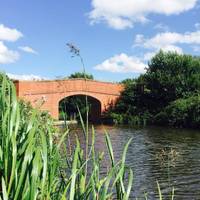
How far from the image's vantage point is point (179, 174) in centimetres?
1454

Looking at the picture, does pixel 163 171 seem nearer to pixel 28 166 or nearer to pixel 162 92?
pixel 28 166

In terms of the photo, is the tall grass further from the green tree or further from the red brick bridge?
the red brick bridge

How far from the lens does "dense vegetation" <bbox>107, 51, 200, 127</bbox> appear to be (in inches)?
1658

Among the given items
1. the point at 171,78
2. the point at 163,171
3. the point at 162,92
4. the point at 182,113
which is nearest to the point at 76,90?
the point at 162,92

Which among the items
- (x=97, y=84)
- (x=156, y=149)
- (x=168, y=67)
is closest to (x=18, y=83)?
(x=97, y=84)

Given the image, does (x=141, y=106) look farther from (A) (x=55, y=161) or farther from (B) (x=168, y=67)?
(A) (x=55, y=161)

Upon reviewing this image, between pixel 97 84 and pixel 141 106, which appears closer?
pixel 141 106

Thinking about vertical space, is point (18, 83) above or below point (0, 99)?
above

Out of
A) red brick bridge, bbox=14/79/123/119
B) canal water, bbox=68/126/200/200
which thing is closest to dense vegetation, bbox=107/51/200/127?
red brick bridge, bbox=14/79/123/119

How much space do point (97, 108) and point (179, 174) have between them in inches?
1487

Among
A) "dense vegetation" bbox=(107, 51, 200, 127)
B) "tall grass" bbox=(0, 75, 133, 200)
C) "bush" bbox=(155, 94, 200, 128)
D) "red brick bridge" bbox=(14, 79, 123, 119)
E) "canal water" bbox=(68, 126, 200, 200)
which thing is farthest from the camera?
"red brick bridge" bbox=(14, 79, 123, 119)

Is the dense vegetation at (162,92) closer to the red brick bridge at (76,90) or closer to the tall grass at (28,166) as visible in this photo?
the red brick bridge at (76,90)

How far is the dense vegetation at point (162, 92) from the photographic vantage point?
42.1m

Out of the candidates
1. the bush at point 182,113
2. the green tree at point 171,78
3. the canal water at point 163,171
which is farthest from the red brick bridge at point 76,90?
the canal water at point 163,171
